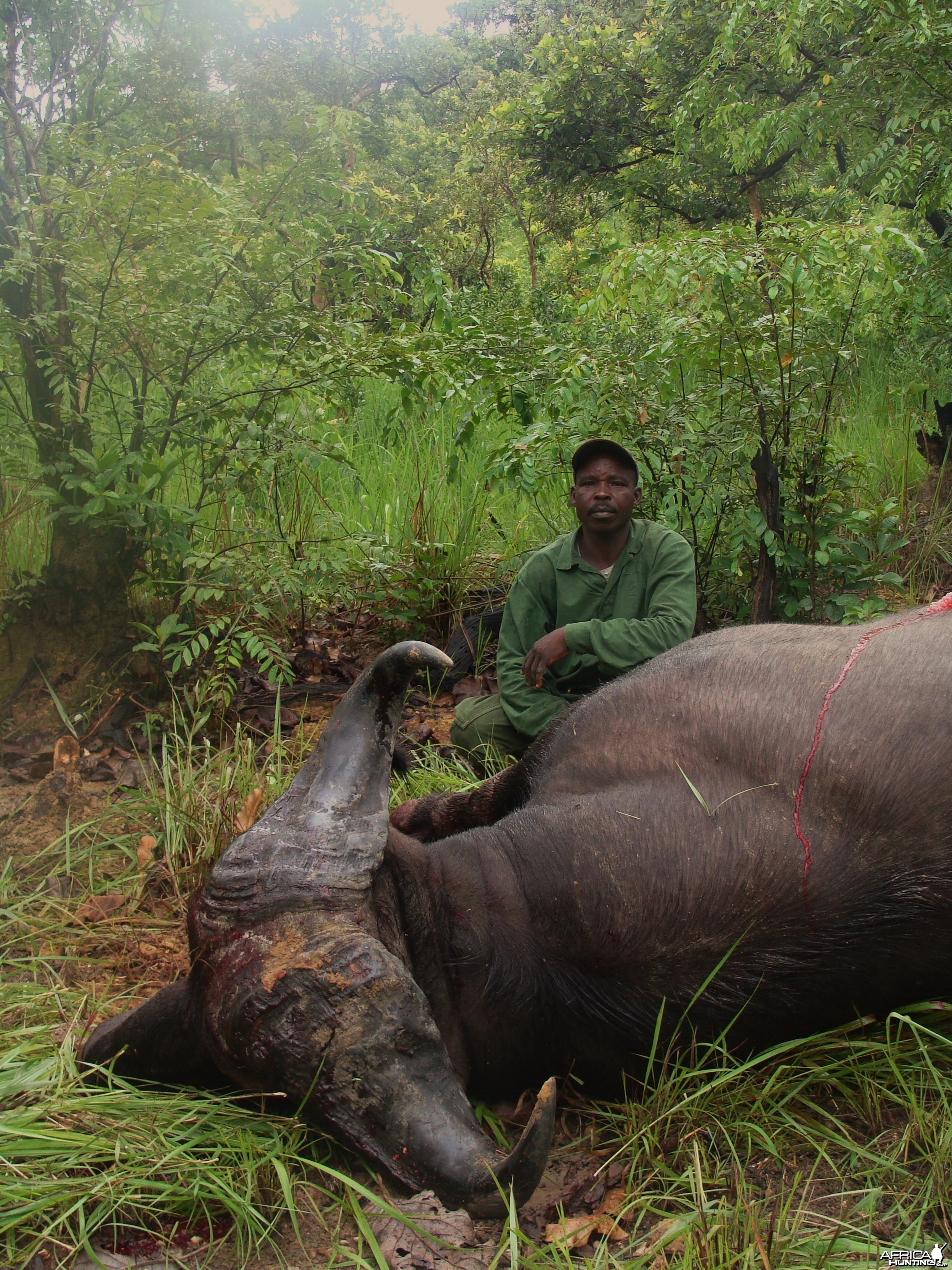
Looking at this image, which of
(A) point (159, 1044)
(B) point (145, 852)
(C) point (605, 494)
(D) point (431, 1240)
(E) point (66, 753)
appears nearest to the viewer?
(D) point (431, 1240)

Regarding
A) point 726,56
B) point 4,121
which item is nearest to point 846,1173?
point 4,121

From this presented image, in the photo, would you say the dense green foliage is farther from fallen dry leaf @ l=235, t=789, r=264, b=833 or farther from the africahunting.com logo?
the africahunting.com logo

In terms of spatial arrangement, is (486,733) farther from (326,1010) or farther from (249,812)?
(326,1010)

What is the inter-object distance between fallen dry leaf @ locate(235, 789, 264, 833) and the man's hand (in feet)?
3.92

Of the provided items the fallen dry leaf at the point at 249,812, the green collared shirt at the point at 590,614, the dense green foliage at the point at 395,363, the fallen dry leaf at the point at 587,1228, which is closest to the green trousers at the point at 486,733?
the green collared shirt at the point at 590,614

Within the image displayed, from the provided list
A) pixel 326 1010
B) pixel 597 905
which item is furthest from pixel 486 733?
pixel 326 1010

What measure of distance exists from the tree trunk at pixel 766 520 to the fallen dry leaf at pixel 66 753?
10.1 ft

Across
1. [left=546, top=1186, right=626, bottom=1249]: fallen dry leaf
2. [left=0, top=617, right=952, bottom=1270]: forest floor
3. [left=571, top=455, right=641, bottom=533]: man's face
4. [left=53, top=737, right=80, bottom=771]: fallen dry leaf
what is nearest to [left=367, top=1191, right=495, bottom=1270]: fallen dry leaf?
[left=0, top=617, right=952, bottom=1270]: forest floor

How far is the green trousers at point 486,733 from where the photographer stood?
3.92 meters

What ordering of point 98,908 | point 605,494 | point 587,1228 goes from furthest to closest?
point 605,494 < point 98,908 < point 587,1228

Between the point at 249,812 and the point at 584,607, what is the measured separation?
1.71 meters

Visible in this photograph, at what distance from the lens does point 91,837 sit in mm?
3238

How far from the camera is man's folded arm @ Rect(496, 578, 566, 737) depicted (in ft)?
12.4

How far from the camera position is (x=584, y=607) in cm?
404
